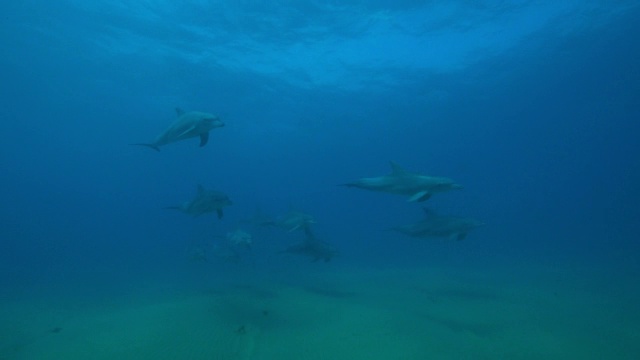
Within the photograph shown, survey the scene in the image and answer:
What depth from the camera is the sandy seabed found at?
6.90 m

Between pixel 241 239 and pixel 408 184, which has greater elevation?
pixel 408 184

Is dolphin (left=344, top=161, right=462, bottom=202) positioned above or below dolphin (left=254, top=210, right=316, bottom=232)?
above

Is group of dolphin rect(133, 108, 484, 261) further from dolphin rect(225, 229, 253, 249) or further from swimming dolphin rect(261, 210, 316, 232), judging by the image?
dolphin rect(225, 229, 253, 249)

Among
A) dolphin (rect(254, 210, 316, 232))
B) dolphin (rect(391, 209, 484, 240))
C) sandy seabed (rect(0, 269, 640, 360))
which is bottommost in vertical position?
sandy seabed (rect(0, 269, 640, 360))

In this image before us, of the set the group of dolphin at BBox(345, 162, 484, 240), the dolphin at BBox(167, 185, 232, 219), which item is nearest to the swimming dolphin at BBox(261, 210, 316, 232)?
the dolphin at BBox(167, 185, 232, 219)

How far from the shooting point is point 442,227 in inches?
363

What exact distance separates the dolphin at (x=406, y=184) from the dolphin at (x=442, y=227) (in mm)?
1639

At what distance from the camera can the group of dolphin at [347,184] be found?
7500mm

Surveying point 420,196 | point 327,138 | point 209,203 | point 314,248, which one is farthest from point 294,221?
point 327,138

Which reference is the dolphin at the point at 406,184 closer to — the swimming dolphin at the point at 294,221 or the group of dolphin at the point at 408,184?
the group of dolphin at the point at 408,184

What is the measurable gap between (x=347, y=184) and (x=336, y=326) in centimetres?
311

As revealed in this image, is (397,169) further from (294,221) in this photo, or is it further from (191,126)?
(191,126)

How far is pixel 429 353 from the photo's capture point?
22.2 feet

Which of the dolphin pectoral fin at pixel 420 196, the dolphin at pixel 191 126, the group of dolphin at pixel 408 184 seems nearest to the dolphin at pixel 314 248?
the group of dolphin at pixel 408 184
